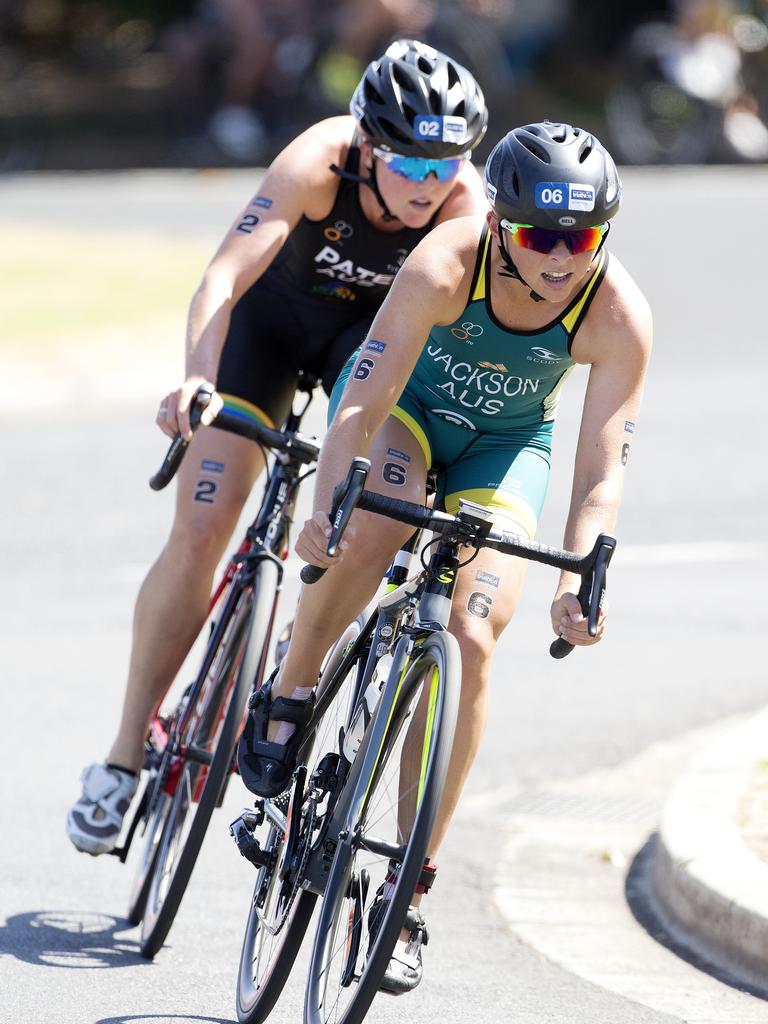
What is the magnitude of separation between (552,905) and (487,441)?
61.3 inches

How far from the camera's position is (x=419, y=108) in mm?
5055

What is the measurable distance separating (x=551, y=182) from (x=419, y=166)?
3.31 ft

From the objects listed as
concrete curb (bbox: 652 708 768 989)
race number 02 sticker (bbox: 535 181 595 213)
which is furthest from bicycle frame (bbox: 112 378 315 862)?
concrete curb (bbox: 652 708 768 989)

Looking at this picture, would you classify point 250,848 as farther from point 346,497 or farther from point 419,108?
point 419,108

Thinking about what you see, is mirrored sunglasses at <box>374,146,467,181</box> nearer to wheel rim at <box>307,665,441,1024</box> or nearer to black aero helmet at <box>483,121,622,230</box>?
black aero helmet at <box>483,121,622,230</box>

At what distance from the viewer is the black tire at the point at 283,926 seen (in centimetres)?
430

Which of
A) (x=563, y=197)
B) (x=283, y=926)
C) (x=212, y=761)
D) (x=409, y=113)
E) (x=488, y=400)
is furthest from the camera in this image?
(x=409, y=113)

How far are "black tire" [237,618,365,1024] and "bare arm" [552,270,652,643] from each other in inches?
26.1

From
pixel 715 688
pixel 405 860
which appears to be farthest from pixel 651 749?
pixel 405 860

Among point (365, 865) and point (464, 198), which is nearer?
point (365, 865)

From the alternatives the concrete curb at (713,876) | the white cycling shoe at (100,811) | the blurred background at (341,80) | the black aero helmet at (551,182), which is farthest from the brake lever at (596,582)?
the blurred background at (341,80)

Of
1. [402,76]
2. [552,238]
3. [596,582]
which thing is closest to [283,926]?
[596,582]

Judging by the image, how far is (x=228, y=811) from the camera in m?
6.25

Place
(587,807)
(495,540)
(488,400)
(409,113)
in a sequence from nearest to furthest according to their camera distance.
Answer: (495,540) < (488,400) < (409,113) < (587,807)
